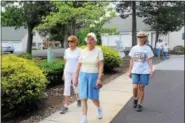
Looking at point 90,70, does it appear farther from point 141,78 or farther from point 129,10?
point 129,10

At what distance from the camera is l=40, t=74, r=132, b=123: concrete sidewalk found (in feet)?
24.2

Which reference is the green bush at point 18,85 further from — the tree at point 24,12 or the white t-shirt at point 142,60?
the tree at point 24,12

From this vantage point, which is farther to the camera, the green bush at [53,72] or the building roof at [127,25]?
the building roof at [127,25]

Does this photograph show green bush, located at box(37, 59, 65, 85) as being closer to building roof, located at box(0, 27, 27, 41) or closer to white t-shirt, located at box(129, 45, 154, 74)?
white t-shirt, located at box(129, 45, 154, 74)

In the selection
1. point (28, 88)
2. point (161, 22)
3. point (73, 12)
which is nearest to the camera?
point (28, 88)

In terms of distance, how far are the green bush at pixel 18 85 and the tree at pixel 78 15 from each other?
794 centimetres

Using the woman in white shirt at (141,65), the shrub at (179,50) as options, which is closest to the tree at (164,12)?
the shrub at (179,50)

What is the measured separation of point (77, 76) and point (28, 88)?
1.27 meters

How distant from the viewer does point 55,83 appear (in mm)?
11531

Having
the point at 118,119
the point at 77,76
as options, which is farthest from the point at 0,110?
the point at 118,119

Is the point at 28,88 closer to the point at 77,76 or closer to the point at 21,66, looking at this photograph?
the point at 21,66

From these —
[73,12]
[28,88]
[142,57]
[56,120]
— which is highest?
[73,12]

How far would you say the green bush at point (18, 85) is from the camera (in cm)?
744

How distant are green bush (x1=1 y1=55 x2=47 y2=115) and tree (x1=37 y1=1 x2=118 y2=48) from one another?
794cm
